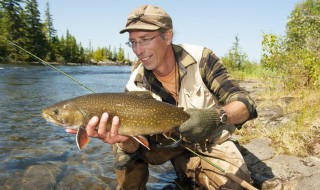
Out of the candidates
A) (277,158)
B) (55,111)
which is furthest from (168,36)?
(277,158)

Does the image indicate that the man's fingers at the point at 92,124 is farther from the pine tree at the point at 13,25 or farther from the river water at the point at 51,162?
the pine tree at the point at 13,25

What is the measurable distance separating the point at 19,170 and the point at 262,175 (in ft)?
13.4

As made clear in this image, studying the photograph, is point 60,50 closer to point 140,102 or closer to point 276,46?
point 276,46

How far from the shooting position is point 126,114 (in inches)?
128

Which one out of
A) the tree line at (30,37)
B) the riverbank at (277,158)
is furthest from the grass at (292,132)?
the tree line at (30,37)

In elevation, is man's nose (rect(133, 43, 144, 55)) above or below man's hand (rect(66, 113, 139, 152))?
A: above

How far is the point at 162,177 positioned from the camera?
5250 mm

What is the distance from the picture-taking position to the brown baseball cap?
3893 mm

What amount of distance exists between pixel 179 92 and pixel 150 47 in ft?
2.34

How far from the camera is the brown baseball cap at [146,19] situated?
3.89m

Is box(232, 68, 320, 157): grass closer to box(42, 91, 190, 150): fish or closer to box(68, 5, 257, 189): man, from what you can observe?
box(68, 5, 257, 189): man

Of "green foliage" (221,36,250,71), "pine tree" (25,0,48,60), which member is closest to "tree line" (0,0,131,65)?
"pine tree" (25,0,48,60)

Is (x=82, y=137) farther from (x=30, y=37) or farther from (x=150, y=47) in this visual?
(x=30, y=37)

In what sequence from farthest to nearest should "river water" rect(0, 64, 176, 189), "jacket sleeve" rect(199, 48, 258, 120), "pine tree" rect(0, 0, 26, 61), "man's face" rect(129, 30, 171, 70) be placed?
"pine tree" rect(0, 0, 26, 61) < "river water" rect(0, 64, 176, 189) < "man's face" rect(129, 30, 171, 70) < "jacket sleeve" rect(199, 48, 258, 120)
